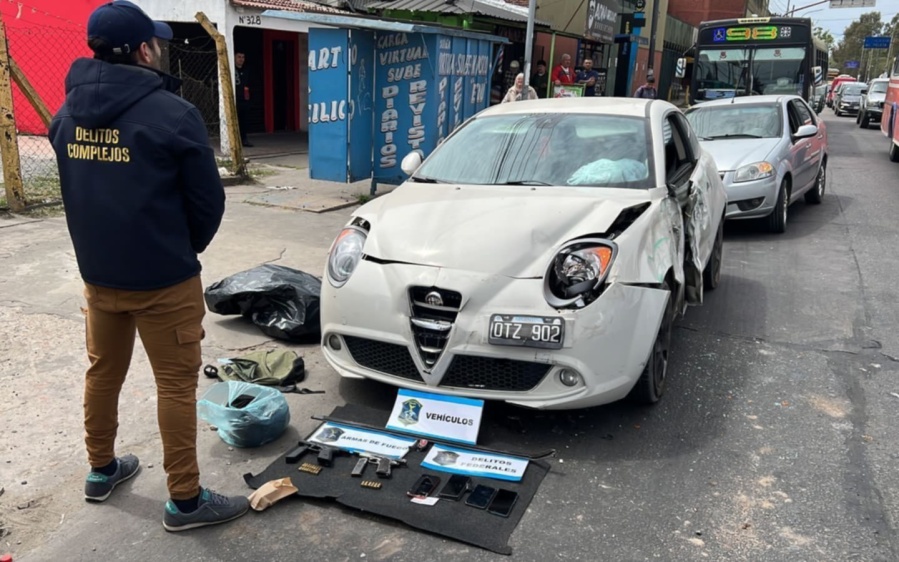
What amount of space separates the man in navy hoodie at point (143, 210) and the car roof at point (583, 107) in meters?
2.77

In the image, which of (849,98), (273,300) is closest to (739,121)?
(273,300)

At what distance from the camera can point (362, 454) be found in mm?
3416

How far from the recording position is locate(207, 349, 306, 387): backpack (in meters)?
4.22

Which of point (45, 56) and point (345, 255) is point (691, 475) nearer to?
point (345, 255)

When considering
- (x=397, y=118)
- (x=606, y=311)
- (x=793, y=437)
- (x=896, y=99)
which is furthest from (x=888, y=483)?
(x=896, y=99)

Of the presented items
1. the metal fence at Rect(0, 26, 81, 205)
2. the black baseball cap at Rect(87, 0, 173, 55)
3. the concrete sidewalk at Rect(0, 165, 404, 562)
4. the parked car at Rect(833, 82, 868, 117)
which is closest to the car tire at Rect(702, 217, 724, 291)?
the concrete sidewalk at Rect(0, 165, 404, 562)

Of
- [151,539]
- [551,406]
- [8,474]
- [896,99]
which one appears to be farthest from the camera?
[896,99]

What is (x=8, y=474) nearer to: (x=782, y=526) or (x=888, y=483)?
(x=782, y=526)

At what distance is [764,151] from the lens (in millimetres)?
8242

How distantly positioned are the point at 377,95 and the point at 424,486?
770 cm

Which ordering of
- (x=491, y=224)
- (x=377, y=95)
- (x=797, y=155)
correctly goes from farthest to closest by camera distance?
(x=377, y=95) → (x=797, y=155) → (x=491, y=224)

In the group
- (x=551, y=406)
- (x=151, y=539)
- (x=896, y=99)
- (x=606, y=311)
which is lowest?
(x=151, y=539)

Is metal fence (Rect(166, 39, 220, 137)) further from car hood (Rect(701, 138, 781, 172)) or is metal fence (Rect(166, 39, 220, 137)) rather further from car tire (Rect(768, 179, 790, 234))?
car tire (Rect(768, 179, 790, 234))

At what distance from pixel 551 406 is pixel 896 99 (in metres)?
16.9
